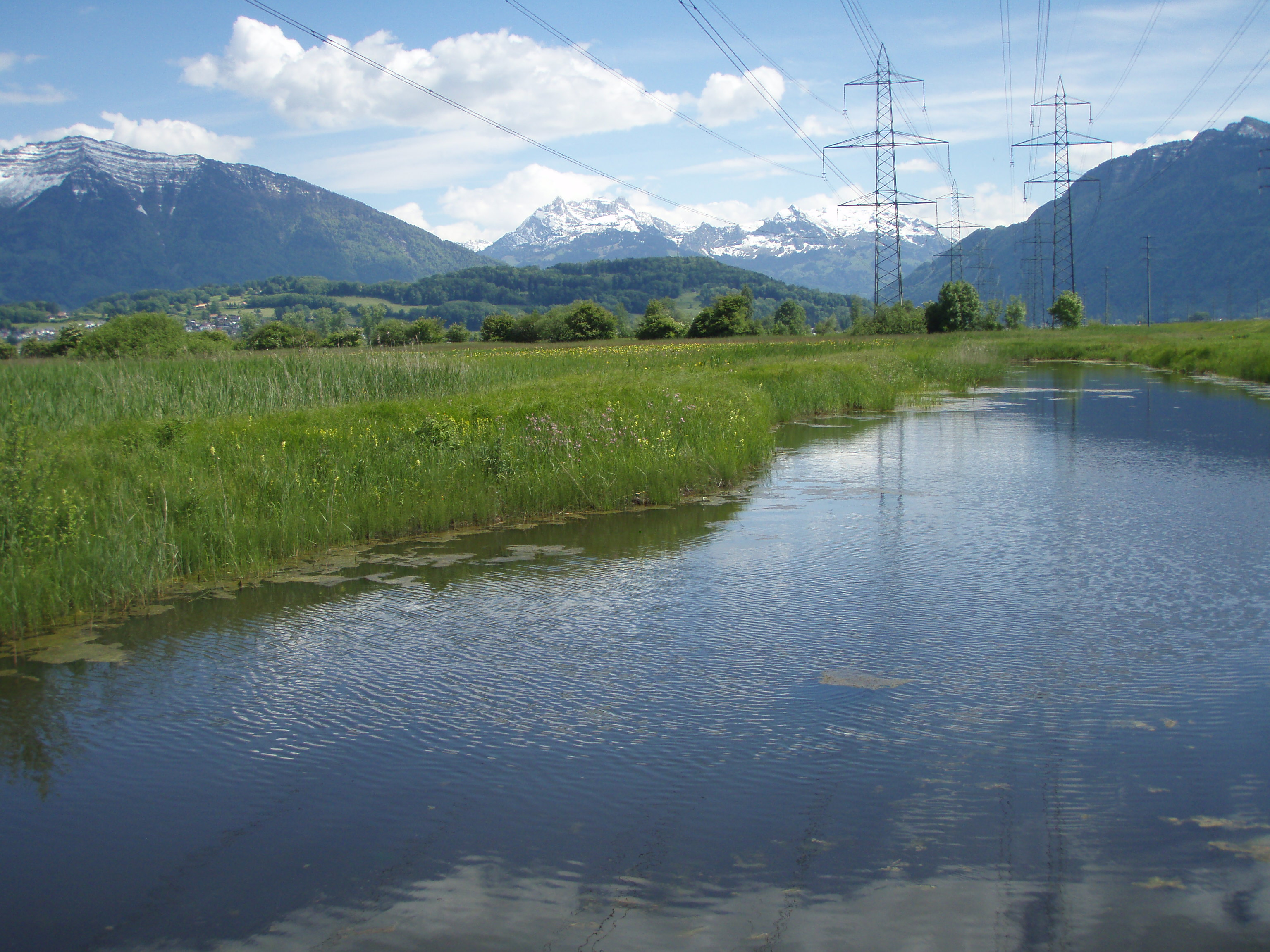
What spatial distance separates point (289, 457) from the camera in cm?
1066

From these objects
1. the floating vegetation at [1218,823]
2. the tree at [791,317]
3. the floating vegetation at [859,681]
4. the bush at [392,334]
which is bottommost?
the floating vegetation at [1218,823]

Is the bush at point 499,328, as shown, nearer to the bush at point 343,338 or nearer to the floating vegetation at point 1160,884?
the bush at point 343,338

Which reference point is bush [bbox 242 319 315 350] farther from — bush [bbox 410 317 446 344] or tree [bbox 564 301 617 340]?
tree [bbox 564 301 617 340]

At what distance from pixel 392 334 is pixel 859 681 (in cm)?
4759

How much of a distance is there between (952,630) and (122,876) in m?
5.41

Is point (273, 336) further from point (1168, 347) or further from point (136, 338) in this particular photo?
point (1168, 347)

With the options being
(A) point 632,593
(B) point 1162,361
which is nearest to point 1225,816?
(A) point 632,593

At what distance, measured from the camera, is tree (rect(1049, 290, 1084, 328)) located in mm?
79062

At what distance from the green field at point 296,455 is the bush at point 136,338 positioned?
15.1 ft

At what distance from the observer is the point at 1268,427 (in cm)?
1775

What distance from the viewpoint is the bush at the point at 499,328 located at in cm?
7306

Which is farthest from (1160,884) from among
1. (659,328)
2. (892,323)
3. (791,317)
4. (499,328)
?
(791,317)

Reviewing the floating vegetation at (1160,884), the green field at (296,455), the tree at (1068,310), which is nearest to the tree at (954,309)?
the tree at (1068,310)

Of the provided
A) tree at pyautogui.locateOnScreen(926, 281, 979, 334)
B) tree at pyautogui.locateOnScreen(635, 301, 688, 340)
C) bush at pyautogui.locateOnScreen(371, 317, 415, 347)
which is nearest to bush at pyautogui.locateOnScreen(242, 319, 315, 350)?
bush at pyautogui.locateOnScreen(371, 317, 415, 347)
